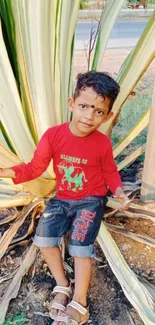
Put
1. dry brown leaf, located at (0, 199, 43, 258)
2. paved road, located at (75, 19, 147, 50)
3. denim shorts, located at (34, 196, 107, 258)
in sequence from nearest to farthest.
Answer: denim shorts, located at (34, 196, 107, 258) → dry brown leaf, located at (0, 199, 43, 258) → paved road, located at (75, 19, 147, 50)

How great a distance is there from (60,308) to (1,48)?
2.58ft

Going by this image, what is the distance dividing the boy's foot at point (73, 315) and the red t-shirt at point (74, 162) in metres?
0.32

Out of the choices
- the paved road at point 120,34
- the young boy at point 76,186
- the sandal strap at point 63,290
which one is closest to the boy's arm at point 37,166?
the young boy at point 76,186

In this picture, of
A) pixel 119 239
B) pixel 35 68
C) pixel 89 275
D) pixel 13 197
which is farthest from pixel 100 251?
pixel 35 68

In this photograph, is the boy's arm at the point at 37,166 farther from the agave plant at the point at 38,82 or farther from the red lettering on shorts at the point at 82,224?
the red lettering on shorts at the point at 82,224

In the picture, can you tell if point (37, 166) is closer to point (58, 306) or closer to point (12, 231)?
point (12, 231)

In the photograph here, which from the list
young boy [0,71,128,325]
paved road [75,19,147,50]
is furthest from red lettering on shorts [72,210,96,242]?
paved road [75,19,147,50]

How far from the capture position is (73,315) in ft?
4.48

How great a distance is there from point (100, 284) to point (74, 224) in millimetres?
215

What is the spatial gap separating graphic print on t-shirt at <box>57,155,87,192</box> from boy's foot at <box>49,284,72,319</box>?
0.29 m

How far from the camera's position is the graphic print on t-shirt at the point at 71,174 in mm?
1450

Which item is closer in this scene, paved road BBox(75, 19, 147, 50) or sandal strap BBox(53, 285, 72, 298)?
sandal strap BBox(53, 285, 72, 298)

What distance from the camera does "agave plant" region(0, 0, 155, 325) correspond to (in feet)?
4.85

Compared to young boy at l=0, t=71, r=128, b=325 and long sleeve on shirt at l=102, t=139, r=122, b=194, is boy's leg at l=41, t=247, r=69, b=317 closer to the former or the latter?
young boy at l=0, t=71, r=128, b=325
